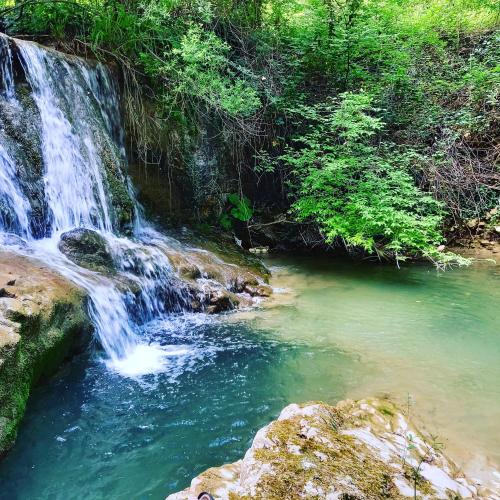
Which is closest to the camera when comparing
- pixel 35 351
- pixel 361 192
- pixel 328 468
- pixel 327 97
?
pixel 328 468

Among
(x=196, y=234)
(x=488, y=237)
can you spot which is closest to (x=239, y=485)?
(x=196, y=234)

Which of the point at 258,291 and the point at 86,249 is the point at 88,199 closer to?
the point at 86,249

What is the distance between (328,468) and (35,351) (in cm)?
270

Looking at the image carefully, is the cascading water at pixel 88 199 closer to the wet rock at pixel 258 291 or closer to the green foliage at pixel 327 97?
the green foliage at pixel 327 97

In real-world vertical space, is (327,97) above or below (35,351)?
above

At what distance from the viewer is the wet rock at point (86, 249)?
580 cm

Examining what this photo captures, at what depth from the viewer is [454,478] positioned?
→ 2.71 metres

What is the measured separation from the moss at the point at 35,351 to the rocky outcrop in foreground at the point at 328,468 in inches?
67.3

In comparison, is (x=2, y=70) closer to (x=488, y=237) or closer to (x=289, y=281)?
(x=289, y=281)

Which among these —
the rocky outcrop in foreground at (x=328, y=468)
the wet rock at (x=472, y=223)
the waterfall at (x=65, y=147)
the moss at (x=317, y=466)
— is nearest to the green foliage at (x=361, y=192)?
the wet rock at (x=472, y=223)

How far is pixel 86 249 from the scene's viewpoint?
598 cm

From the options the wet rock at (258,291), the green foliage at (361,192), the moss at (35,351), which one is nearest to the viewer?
the moss at (35,351)

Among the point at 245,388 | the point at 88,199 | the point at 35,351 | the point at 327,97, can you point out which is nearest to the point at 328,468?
the point at 245,388

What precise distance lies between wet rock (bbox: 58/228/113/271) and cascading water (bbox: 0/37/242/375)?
0.13m
